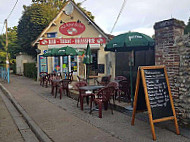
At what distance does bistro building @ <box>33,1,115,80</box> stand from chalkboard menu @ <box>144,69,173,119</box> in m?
11.3

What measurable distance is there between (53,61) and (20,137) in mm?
11836

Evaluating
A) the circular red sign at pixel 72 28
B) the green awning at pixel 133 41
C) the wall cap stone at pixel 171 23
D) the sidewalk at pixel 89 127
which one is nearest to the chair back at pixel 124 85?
the sidewalk at pixel 89 127

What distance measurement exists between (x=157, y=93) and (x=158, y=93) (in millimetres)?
27

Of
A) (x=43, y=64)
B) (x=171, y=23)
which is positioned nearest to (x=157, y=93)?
(x=171, y=23)

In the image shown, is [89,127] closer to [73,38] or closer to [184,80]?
[184,80]

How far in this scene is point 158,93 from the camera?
4.50 metres

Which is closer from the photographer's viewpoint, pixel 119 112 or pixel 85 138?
pixel 85 138

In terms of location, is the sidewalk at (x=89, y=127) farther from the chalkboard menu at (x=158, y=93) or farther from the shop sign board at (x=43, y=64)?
the shop sign board at (x=43, y=64)

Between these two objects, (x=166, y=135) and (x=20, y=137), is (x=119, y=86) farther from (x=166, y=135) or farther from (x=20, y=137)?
(x=20, y=137)

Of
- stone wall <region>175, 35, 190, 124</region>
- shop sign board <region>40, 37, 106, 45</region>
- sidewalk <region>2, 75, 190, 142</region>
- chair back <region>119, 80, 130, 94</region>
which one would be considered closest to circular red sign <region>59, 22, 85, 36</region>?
shop sign board <region>40, 37, 106, 45</region>

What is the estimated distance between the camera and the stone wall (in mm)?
4590

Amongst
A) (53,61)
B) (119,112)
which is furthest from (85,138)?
(53,61)

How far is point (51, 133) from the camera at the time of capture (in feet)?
15.2

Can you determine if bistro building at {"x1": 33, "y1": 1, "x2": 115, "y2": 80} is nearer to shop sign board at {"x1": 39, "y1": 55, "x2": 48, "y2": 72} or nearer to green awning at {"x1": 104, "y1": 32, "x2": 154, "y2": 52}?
shop sign board at {"x1": 39, "y1": 55, "x2": 48, "y2": 72}
